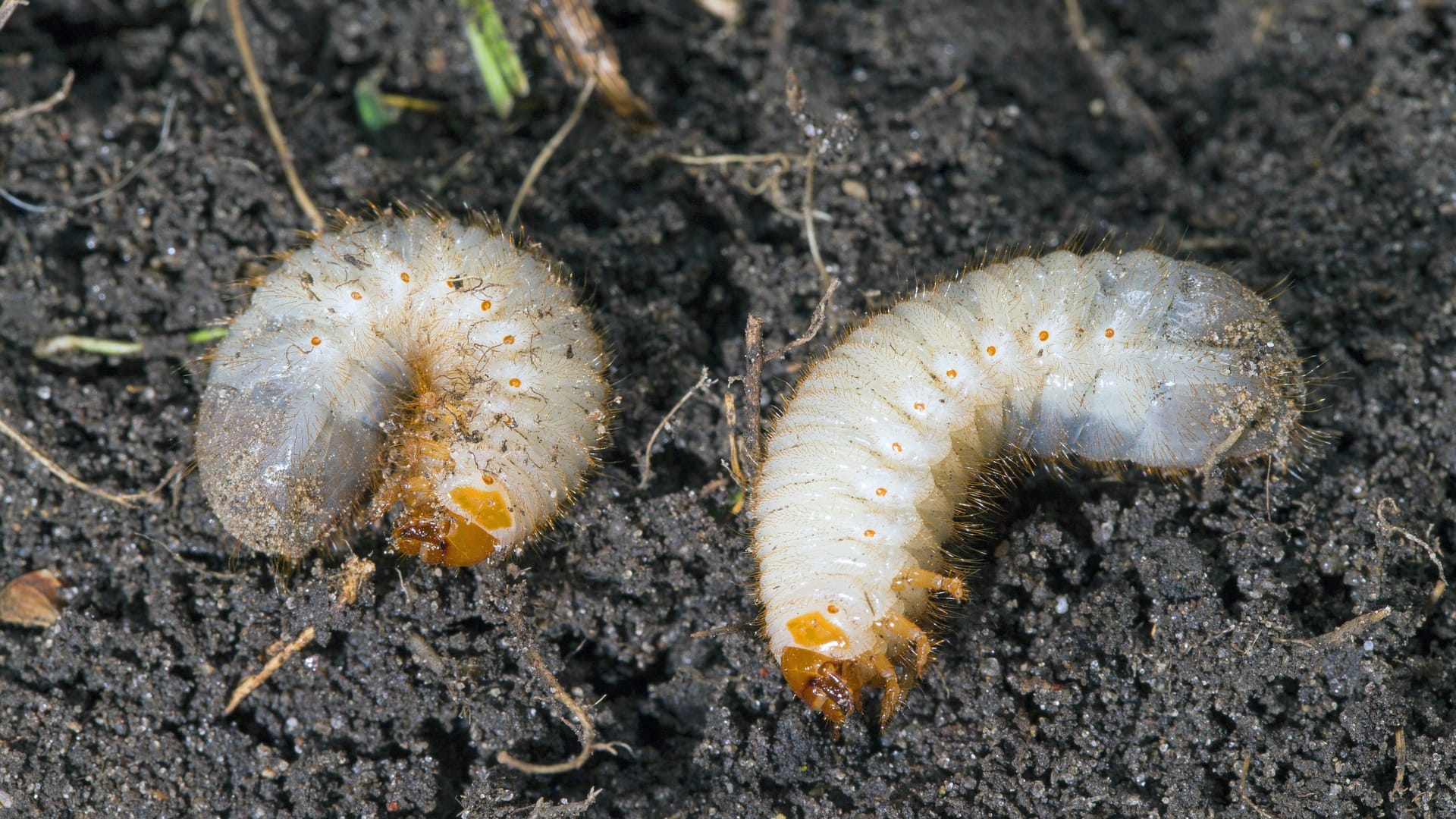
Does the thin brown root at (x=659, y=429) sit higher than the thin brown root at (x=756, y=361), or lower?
lower

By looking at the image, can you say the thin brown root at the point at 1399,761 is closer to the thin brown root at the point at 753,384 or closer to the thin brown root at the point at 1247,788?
the thin brown root at the point at 1247,788

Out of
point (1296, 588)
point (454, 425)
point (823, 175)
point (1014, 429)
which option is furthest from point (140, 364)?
point (1296, 588)

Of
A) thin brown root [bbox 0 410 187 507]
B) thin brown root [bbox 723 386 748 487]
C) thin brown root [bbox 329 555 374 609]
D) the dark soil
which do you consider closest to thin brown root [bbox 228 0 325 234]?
the dark soil

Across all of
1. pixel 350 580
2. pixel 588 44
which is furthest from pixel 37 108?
pixel 350 580

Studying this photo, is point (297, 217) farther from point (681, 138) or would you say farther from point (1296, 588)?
point (1296, 588)

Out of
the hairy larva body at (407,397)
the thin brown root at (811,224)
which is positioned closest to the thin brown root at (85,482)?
the hairy larva body at (407,397)
